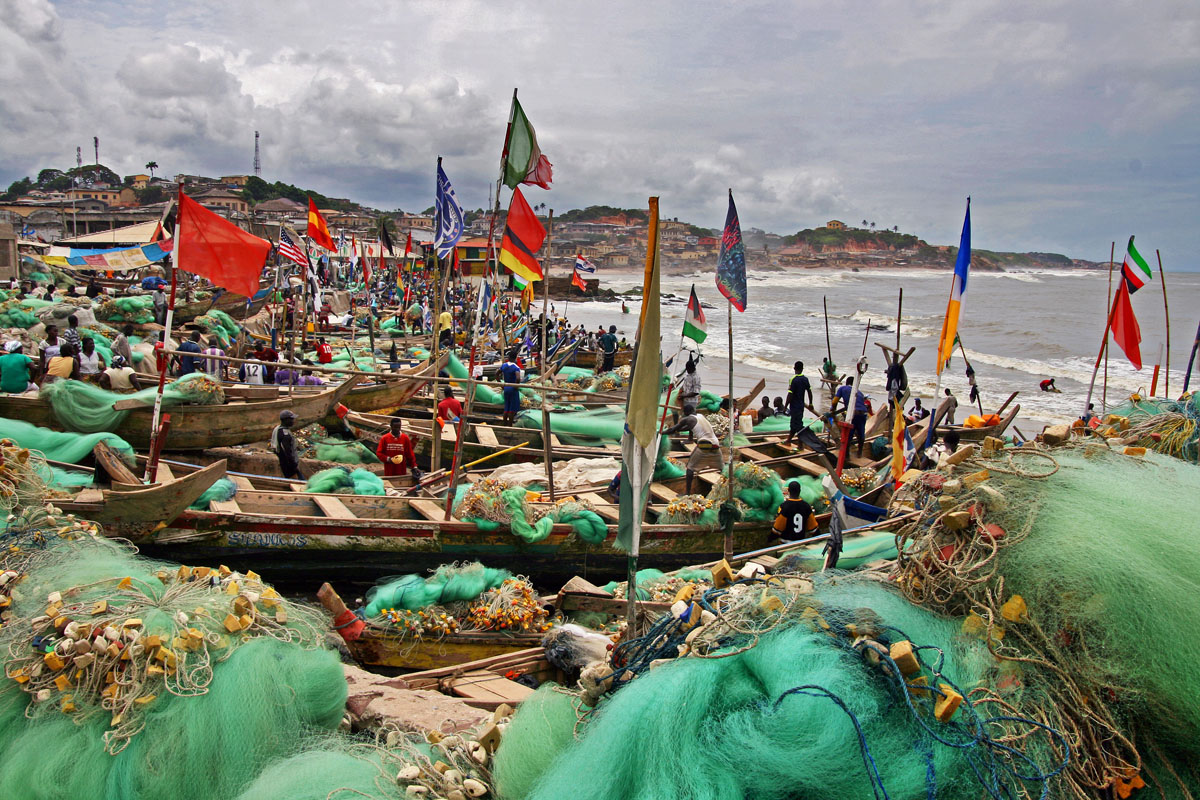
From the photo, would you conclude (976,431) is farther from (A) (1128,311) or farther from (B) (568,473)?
(B) (568,473)

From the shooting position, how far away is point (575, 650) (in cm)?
617

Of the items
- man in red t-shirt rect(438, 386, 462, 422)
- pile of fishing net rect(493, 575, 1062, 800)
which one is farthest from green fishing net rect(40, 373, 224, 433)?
pile of fishing net rect(493, 575, 1062, 800)

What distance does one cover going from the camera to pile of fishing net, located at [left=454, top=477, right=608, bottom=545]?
873cm

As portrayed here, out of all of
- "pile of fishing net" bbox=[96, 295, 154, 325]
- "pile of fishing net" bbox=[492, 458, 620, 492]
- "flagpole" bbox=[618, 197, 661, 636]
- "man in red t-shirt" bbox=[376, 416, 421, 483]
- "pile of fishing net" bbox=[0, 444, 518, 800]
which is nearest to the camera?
"pile of fishing net" bbox=[0, 444, 518, 800]

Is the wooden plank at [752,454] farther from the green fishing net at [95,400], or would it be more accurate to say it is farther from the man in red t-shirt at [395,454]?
the green fishing net at [95,400]

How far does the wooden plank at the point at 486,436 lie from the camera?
1277 cm

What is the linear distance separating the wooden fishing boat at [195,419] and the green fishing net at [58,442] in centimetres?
153

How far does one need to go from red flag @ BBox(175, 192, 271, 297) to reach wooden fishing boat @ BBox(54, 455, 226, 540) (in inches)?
76.9

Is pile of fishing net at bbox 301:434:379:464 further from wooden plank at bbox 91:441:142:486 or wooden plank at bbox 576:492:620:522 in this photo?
wooden plank at bbox 576:492:620:522

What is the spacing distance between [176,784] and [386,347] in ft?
88.4

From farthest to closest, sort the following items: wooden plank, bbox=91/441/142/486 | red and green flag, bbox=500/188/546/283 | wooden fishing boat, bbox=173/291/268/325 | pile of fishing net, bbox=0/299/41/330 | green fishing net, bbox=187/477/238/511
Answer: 1. wooden fishing boat, bbox=173/291/268/325
2. pile of fishing net, bbox=0/299/41/330
3. red and green flag, bbox=500/188/546/283
4. green fishing net, bbox=187/477/238/511
5. wooden plank, bbox=91/441/142/486

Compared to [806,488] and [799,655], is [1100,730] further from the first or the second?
[806,488]

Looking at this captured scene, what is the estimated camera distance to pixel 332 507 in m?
9.00

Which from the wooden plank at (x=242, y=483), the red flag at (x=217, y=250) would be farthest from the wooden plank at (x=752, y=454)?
the red flag at (x=217, y=250)
